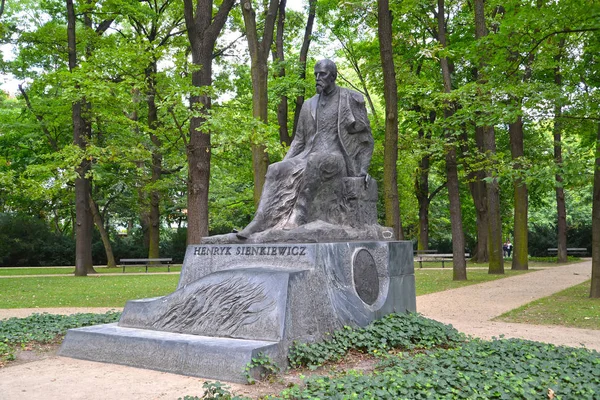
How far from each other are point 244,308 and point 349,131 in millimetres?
3148

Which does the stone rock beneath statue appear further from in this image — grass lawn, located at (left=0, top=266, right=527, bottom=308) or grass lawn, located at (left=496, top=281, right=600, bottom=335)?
grass lawn, located at (left=0, top=266, right=527, bottom=308)

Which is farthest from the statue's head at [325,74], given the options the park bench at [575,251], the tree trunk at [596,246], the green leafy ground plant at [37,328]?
the park bench at [575,251]

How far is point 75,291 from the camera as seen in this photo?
48.8ft

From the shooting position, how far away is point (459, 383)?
472 cm

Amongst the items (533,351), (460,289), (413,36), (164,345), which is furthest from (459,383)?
(413,36)

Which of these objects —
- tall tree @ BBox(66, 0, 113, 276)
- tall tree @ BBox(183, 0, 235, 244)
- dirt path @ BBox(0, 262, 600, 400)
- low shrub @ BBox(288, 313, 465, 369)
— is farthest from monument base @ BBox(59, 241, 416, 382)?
tall tree @ BBox(66, 0, 113, 276)

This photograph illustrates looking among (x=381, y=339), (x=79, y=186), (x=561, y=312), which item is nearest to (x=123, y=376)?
(x=381, y=339)

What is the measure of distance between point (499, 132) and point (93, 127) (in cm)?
1696

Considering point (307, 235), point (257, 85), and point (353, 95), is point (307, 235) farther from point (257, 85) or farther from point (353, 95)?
point (257, 85)

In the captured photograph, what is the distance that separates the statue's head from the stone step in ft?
12.5

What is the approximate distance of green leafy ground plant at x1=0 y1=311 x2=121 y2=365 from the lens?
23.3ft

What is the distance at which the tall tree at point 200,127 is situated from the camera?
13617mm

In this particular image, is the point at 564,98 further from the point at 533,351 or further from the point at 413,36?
the point at 413,36

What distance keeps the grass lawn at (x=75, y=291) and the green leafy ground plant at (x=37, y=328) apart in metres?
3.10
